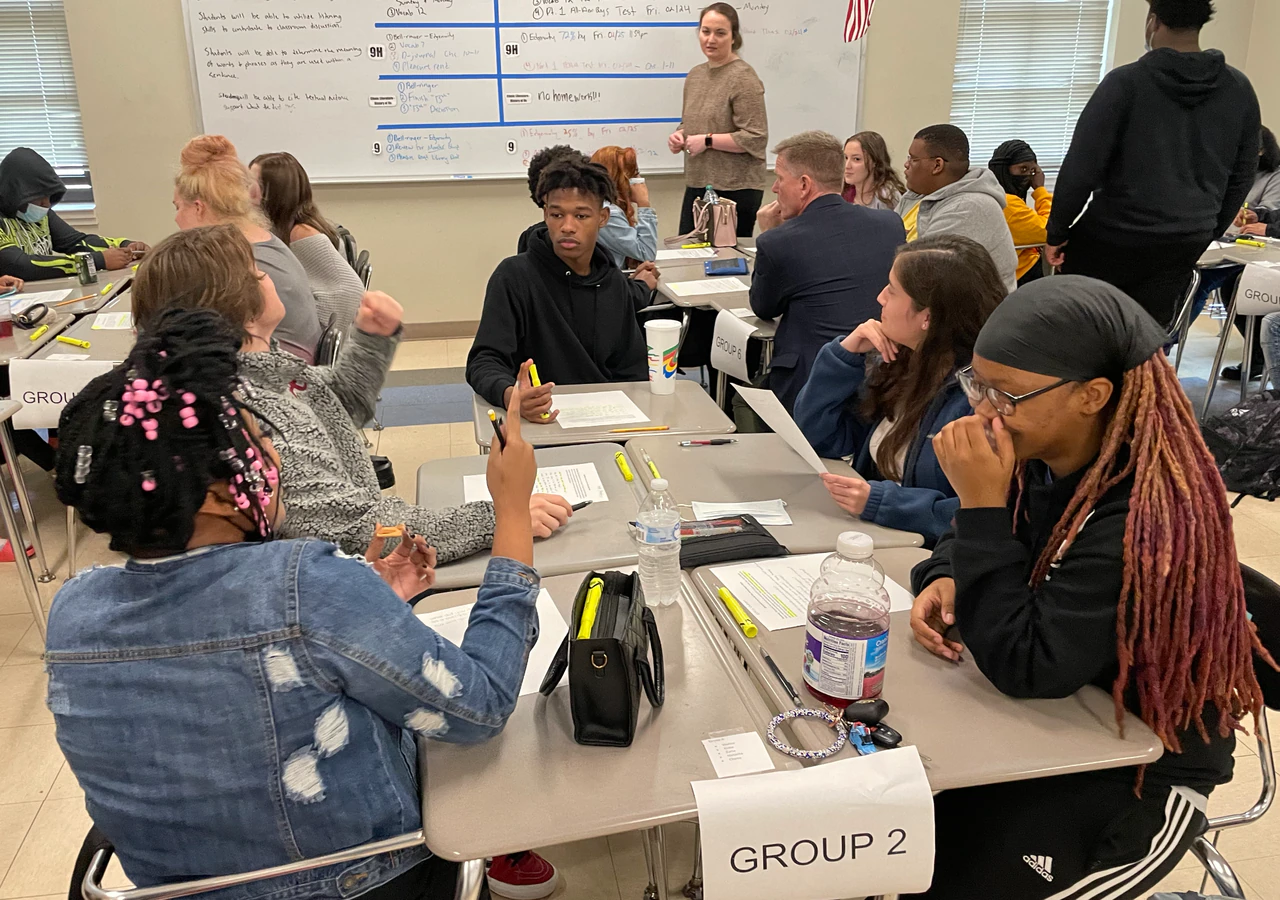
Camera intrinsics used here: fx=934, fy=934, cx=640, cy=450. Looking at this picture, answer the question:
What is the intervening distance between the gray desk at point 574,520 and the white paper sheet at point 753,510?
14 cm

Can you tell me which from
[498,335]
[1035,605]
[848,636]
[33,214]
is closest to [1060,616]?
[1035,605]

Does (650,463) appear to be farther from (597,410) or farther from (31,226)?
(31,226)

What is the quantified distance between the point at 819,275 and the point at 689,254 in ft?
5.52

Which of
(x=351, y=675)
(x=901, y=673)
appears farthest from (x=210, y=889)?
(x=901, y=673)

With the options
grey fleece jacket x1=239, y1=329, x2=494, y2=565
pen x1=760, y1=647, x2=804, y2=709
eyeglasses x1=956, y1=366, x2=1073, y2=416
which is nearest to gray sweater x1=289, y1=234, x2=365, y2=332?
grey fleece jacket x1=239, y1=329, x2=494, y2=565

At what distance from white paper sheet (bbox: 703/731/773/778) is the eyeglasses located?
560 millimetres

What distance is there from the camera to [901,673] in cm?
135

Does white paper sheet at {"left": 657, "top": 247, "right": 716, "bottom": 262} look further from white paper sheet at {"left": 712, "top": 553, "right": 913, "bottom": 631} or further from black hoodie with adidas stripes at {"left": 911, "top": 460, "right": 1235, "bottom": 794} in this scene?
black hoodie with adidas stripes at {"left": 911, "top": 460, "right": 1235, "bottom": 794}

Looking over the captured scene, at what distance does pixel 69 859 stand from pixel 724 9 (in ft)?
16.5

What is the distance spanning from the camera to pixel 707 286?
4.14 meters

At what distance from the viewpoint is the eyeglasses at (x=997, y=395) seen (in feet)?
4.09

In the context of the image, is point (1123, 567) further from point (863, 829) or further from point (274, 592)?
point (274, 592)

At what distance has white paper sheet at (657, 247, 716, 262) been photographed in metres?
4.72

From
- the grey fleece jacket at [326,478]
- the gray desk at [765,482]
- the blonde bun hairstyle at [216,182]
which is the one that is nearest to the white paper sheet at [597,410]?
the gray desk at [765,482]
